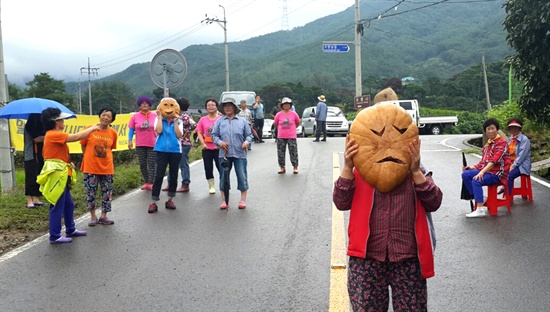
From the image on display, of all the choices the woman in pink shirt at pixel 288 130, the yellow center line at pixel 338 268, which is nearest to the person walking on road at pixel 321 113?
the woman in pink shirt at pixel 288 130

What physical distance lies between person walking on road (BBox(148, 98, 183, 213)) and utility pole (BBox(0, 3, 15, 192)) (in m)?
3.34

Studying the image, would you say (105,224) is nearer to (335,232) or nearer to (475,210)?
(335,232)

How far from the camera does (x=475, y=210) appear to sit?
298 inches

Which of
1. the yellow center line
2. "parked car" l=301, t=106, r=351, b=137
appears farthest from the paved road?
"parked car" l=301, t=106, r=351, b=137

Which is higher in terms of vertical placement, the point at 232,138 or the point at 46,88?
the point at 46,88

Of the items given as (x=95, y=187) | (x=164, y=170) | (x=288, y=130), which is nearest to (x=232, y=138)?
Answer: (x=164, y=170)

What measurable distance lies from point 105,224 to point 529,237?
5470 millimetres

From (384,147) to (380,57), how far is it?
93.8 metres

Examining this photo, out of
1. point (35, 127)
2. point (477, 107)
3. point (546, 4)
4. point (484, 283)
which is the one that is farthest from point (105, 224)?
point (477, 107)

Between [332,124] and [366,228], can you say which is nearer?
[366,228]

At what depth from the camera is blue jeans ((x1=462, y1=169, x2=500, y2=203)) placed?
24.5ft

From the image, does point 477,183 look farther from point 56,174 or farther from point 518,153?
point 56,174

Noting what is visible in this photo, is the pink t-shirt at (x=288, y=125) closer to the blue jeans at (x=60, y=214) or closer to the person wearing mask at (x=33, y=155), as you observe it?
the person wearing mask at (x=33, y=155)

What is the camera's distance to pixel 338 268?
5.28m
